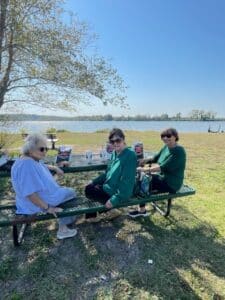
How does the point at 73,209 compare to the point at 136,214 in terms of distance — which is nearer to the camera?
the point at 73,209

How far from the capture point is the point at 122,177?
3.51 metres

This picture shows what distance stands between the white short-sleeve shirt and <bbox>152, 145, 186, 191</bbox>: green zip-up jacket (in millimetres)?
1720

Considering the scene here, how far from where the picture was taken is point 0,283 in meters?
2.92

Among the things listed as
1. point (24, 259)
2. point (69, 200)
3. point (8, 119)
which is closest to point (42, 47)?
point (8, 119)

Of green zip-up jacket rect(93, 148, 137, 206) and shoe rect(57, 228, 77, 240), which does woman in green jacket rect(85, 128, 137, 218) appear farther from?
shoe rect(57, 228, 77, 240)

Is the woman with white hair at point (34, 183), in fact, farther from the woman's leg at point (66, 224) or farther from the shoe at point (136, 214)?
the shoe at point (136, 214)

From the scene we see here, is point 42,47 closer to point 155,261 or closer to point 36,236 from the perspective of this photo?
point 36,236

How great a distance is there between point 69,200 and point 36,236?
72 centimetres

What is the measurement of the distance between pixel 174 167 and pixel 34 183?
206 centimetres

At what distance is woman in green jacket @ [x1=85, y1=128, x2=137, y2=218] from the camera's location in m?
3.47

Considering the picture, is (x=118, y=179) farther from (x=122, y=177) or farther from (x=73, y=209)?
(x=73, y=209)

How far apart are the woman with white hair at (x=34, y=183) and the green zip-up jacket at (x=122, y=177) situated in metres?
0.66

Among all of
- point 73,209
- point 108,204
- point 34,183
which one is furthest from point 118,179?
point 34,183

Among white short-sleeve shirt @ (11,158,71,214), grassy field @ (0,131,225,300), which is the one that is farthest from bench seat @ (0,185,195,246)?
grassy field @ (0,131,225,300)
